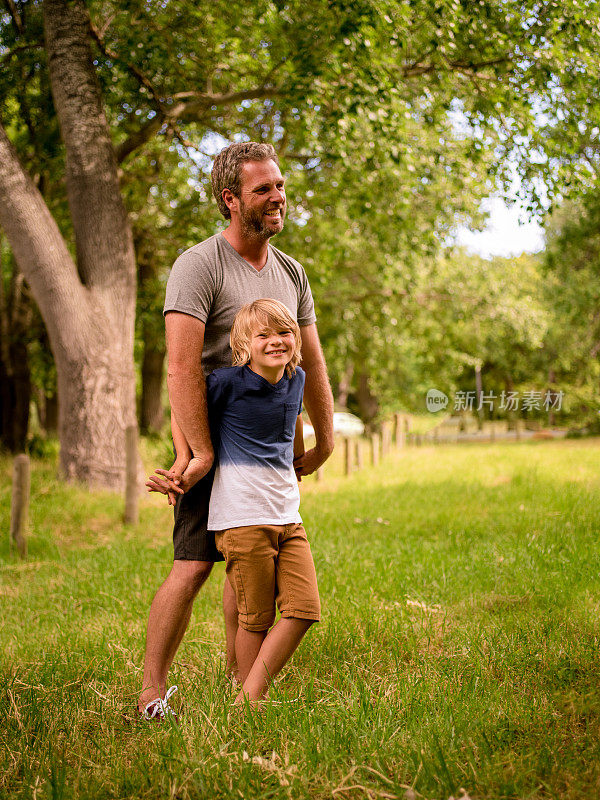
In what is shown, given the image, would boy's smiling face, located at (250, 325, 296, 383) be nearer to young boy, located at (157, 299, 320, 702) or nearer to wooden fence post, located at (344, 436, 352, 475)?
young boy, located at (157, 299, 320, 702)

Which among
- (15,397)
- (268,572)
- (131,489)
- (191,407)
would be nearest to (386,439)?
(15,397)

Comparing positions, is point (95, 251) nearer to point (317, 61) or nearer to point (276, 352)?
point (317, 61)

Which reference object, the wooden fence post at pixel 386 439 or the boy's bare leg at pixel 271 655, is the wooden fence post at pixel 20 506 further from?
the wooden fence post at pixel 386 439

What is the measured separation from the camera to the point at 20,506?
7.06 meters

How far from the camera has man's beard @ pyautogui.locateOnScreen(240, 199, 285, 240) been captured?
9.80 ft

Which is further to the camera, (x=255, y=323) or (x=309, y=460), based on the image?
(x=309, y=460)

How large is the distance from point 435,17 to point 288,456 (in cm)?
715

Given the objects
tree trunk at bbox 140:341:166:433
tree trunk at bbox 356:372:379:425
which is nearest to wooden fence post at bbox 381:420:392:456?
tree trunk at bbox 140:341:166:433

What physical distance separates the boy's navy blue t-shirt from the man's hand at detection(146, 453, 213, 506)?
96 millimetres

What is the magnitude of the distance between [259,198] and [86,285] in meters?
6.96

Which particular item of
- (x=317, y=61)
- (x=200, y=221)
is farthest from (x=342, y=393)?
(x=317, y=61)

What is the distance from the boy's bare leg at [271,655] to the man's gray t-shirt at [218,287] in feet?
3.53

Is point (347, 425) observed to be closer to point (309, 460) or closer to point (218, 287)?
point (309, 460)

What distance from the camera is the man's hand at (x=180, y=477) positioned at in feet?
9.12
